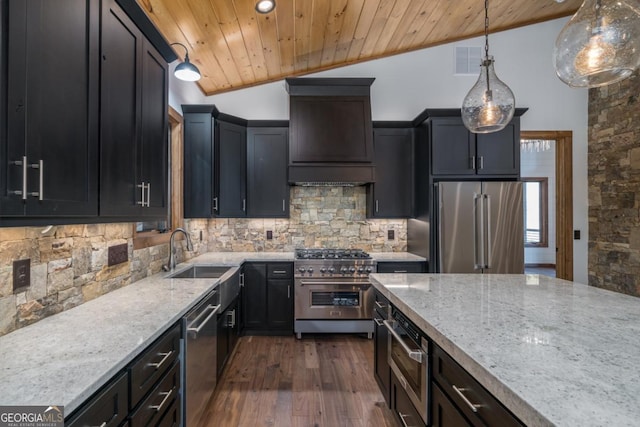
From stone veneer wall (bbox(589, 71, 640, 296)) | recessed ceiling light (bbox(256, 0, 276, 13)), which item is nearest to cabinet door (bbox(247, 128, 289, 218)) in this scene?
recessed ceiling light (bbox(256, 0, 276, 13))

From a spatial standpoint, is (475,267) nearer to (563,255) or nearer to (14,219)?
(563,255)

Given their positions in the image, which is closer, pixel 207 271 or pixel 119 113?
pixel 119 113

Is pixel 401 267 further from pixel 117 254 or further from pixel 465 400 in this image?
pixel 117 254

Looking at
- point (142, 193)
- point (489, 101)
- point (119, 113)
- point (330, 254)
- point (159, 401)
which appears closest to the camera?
point (159, 401)

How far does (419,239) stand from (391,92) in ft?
6.52

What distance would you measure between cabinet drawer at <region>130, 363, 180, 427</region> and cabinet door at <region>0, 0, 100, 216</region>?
825mm

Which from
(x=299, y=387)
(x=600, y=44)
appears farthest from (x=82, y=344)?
(x=600, y=44)

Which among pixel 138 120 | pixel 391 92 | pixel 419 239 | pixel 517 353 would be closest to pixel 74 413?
pixel 517 353

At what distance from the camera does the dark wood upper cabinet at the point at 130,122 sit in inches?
54.1

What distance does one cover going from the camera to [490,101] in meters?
2.02

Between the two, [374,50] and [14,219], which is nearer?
[14,219]

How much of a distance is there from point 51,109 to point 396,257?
3.22 m

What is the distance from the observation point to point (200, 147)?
Result: 10.7 ft

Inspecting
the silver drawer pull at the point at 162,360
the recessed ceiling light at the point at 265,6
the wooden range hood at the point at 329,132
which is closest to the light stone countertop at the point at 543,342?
the silver drawer pull at the point at 162,360
